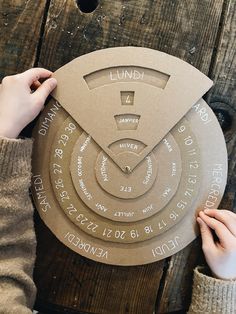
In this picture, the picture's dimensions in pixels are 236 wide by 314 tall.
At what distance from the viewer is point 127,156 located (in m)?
0.89

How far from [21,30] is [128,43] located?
0.67 ft

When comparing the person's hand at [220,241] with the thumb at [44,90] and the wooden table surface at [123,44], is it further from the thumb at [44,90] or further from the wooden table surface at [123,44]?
the thumb at [44,90]

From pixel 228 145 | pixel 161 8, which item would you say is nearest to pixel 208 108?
pixel 228 145

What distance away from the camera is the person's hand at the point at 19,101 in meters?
0.85

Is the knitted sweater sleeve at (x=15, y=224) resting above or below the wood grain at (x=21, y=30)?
below

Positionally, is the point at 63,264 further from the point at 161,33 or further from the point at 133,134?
the point at 161,33

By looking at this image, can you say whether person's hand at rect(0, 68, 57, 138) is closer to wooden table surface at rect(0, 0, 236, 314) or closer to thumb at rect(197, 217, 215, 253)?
wooden table surface at rect(0, 0, 236, 314)

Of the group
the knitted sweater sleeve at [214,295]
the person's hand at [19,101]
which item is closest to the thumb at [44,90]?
the person's hand at [19,101]

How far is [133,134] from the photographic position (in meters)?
0.89

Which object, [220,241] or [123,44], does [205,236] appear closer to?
[220,241]

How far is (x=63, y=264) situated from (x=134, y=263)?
14 centimetres

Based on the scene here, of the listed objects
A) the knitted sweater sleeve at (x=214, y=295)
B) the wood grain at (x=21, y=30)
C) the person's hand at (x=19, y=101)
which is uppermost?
the wood grain at (x=21, y=30)

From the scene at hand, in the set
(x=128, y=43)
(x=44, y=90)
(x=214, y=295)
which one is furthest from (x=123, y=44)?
(x=214, y=295)

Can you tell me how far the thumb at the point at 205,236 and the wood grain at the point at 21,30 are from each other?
1.44ft
